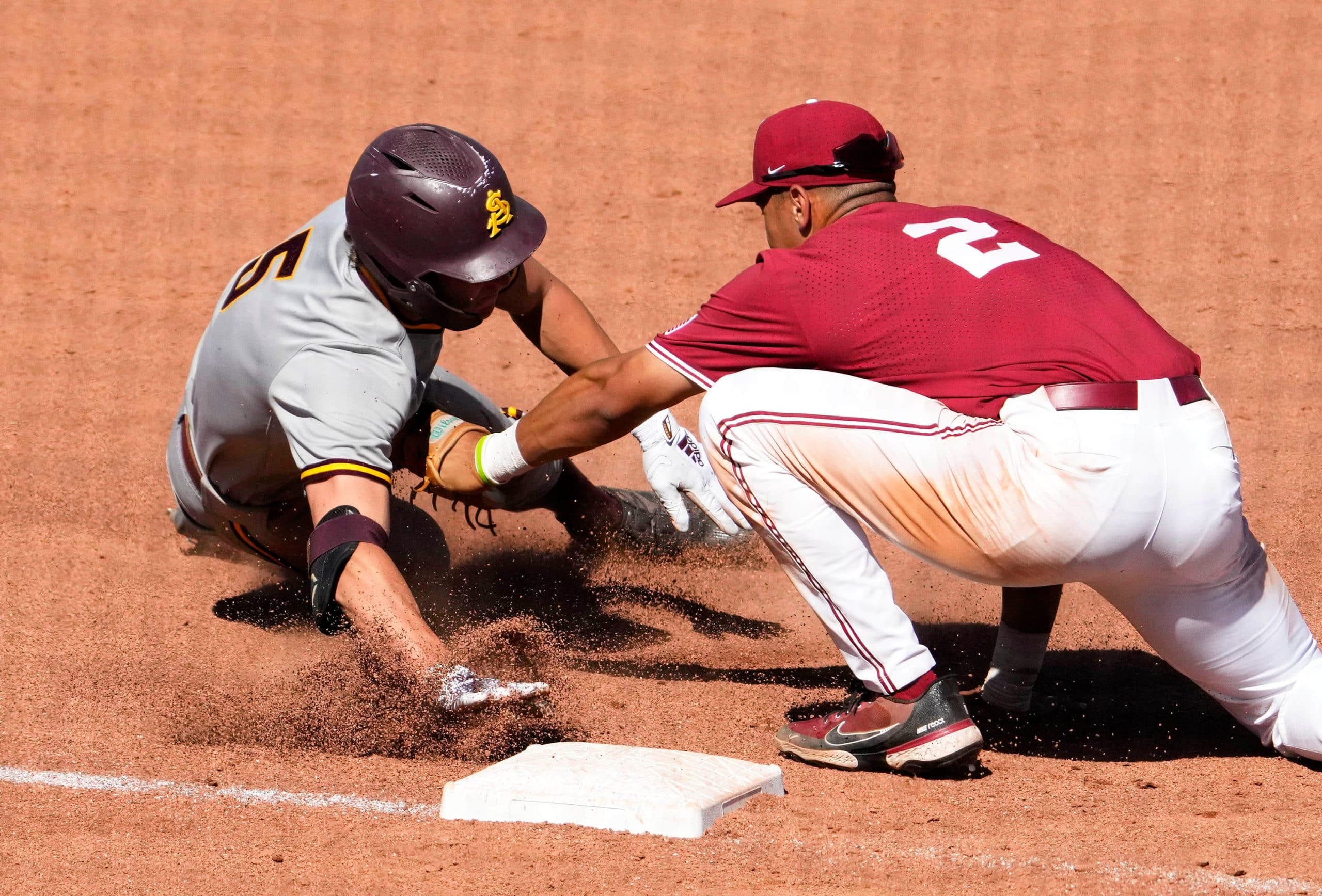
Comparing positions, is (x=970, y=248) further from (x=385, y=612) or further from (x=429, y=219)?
(x=385, y=612)

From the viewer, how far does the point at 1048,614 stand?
364 cm

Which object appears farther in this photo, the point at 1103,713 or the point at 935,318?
the point at 1103,713

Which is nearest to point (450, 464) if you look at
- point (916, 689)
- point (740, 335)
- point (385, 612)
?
point (385, 612)

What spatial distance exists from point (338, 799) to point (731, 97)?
22.1 ft

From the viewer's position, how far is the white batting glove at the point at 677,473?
162 inches

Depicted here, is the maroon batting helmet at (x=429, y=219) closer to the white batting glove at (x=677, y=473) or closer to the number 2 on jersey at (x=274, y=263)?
the number 2 on jersey at (x=274, y=263)

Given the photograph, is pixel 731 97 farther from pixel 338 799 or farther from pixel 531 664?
pixel 338 799

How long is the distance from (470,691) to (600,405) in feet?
2.42

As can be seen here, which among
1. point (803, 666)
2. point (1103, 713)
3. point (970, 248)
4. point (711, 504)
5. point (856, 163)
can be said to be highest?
point (856, 163)

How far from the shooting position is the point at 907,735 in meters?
3.15

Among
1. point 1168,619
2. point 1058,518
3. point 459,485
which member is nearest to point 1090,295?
point 1058,518

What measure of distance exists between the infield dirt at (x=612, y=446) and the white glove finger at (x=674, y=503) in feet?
1.38

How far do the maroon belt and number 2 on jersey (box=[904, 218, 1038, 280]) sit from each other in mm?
302

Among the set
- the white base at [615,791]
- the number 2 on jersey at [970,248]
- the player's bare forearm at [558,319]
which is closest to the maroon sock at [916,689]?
the white base at [615,791]
